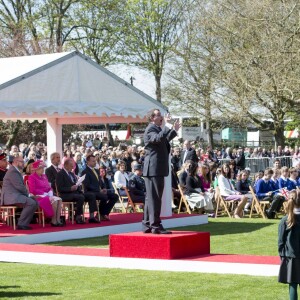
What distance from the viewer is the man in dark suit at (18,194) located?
17.0 m

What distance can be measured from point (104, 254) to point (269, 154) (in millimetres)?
26320

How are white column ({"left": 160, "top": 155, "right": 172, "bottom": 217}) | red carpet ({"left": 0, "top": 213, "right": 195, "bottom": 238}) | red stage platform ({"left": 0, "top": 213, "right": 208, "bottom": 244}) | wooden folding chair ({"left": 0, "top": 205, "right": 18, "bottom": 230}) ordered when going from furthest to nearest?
white column ({"left": 160, "top": 155, "right": 172, "bottom": 217}) → wooden folding chair ({"left": 0, "top": 205, "right": 18, "bottom": 230}) → red carpet ({"left": 0, "top": 213, "right": 195, "bottom": 238}) → red stage platform ({"left": 0, "top": 213, "right": 208, "bottom": 244})

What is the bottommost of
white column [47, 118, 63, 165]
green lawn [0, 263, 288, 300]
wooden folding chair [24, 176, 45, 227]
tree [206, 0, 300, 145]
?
green lawn [0, 263, 288, 300]

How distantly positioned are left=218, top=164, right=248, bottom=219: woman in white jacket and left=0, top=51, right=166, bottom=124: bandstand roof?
11.5 ft

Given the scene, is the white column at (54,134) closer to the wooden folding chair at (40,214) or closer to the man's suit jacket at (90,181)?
the man's suit jacket at (90,181)

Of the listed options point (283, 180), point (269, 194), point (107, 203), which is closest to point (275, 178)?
point (283, 180)

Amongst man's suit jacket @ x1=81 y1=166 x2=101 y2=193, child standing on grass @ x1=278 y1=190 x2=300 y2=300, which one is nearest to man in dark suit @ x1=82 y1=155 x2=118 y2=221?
man's suit jacket @ x1=81 y1=166 x2=101 y2=193

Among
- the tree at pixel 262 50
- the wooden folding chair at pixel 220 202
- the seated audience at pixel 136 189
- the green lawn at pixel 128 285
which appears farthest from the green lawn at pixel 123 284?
the tree at pixel 262 50

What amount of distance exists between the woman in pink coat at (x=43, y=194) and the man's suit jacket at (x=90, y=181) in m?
0.99

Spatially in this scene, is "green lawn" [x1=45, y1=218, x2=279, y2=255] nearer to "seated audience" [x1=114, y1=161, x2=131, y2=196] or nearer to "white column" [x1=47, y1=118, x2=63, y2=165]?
"seated audience" [x1=114, y1=161, x2=131, y2=196]

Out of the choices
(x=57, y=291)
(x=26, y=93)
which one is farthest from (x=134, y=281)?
(x=26, y=93)

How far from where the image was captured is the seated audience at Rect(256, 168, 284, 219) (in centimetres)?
2209

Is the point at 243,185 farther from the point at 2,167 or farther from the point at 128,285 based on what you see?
the point at 128,285

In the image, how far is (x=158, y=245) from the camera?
1291 cm
